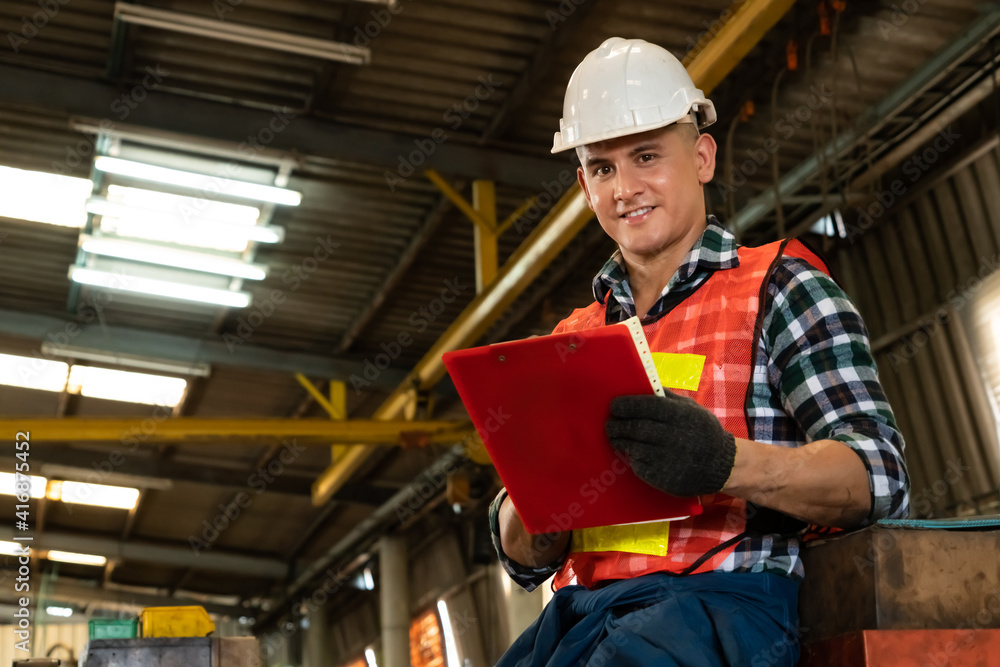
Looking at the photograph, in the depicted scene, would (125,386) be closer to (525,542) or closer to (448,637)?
(448,637)

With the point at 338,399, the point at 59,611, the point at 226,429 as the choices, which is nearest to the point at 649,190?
the point at 226,429

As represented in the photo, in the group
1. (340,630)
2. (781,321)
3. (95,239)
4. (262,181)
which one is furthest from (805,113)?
(340,630)

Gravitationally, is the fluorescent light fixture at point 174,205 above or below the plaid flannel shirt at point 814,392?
above

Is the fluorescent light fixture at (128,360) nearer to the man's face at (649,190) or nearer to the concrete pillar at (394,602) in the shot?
the concrete pillar at (394,602)

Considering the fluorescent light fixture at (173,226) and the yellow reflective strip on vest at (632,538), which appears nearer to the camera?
the yellow reflective strip on vest at (632,538)

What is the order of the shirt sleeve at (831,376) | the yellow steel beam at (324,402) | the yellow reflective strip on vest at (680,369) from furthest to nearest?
1. the yellow steel beam at (324,402)
2. the yellow reflective strip on vest at (680,369)
3. the shirt sleeve at (831,376)

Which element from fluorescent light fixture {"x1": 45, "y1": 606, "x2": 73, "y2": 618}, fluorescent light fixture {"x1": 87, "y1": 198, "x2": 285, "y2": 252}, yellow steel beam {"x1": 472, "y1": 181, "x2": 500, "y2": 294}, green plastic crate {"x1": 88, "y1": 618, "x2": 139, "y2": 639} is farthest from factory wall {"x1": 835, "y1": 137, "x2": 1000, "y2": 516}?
fluorescent light fixture {"x1": 45, "y1": 606, "x2": 73, "y2": 618}

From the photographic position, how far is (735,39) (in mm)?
5848

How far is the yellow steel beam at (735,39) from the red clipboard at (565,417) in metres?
4.51

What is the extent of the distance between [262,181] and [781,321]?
23.4ft

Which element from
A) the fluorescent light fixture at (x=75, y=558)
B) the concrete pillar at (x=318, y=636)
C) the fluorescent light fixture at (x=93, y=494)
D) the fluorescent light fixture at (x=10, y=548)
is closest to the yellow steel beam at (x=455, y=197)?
the fluorescent light fixture at (x=93, y=494)

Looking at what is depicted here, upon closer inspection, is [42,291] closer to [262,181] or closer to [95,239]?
[95,239]

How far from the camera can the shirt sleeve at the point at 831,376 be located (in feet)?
5.35

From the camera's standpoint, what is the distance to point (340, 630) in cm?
2167
